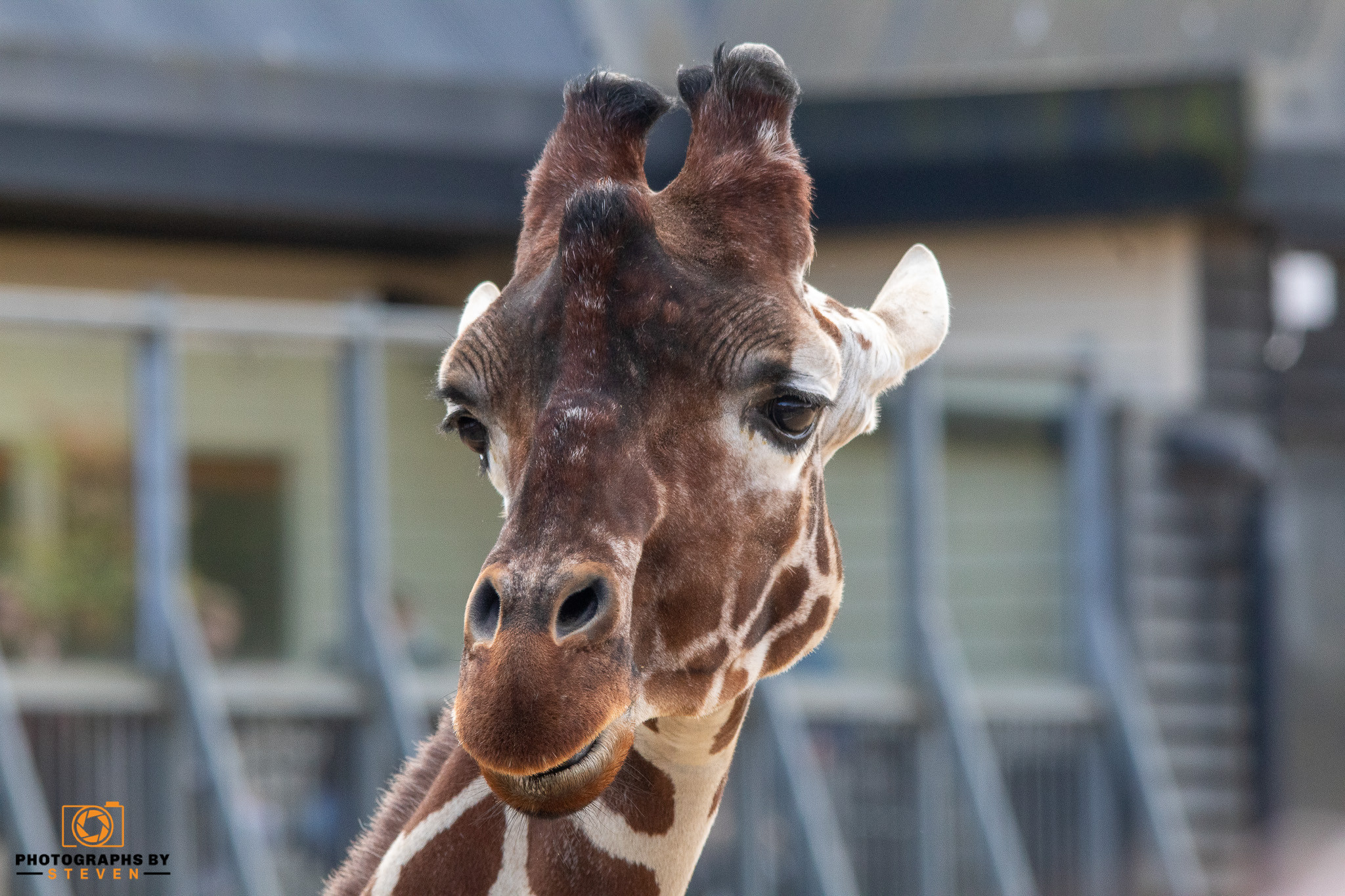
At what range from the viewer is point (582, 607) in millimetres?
2082

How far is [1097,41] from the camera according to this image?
33.0 ft

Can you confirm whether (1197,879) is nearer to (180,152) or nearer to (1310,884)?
(1310,884)

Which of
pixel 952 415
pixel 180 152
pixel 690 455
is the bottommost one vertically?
pixel 690 455

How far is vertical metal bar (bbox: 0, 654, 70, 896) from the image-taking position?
20.7 ft

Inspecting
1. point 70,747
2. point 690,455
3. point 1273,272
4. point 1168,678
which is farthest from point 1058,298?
point 690,455

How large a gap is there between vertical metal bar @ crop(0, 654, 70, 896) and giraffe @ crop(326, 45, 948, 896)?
409cm

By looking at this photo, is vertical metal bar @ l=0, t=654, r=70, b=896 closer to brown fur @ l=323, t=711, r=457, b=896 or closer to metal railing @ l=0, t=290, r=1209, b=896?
metal railing @ l=0, t=290, r=1209, b=896

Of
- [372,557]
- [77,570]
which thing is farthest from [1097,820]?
[77,570]

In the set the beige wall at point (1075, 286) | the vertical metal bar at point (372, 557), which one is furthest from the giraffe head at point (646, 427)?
the beige wall at point (1075, 286)

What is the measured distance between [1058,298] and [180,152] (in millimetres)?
4992

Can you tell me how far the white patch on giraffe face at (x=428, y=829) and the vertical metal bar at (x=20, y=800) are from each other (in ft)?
13.6

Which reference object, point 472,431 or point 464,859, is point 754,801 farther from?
point 472,431

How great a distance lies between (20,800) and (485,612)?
488 centimetres

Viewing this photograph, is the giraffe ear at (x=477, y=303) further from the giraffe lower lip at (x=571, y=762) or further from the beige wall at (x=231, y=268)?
the beige wall at (x=231, y=268)
